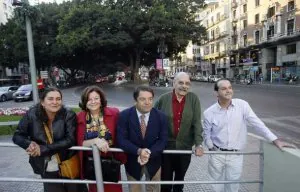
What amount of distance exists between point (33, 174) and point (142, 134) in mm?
3631

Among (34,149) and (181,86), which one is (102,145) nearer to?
(34,149)

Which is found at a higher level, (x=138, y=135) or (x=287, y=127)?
(x=138, y=135)

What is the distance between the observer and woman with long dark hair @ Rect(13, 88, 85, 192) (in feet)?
11.5

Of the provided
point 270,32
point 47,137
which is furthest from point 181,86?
point 270,32

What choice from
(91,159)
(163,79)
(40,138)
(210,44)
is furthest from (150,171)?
(210,44)

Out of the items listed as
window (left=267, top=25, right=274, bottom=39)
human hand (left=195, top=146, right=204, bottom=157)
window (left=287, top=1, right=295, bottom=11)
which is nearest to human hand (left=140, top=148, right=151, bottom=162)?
human hand (left=195, top=146, right=204, bottom=157)

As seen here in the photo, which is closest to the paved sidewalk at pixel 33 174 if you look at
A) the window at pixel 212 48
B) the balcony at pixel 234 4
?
the balcony at pixel 234 4

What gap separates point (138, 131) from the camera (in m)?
3.67

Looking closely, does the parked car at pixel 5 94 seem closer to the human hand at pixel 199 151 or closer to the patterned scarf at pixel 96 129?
the patterned scarf at pixel 96 129

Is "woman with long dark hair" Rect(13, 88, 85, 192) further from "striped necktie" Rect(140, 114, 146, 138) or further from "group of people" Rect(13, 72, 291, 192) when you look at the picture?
"striped necktie" Rect(140, 114, 146, 138)

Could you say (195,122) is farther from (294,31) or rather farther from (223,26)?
(223,26)

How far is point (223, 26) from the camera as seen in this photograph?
67875mm

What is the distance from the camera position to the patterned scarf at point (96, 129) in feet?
11.8

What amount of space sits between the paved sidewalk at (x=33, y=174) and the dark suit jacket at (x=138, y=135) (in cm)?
185
